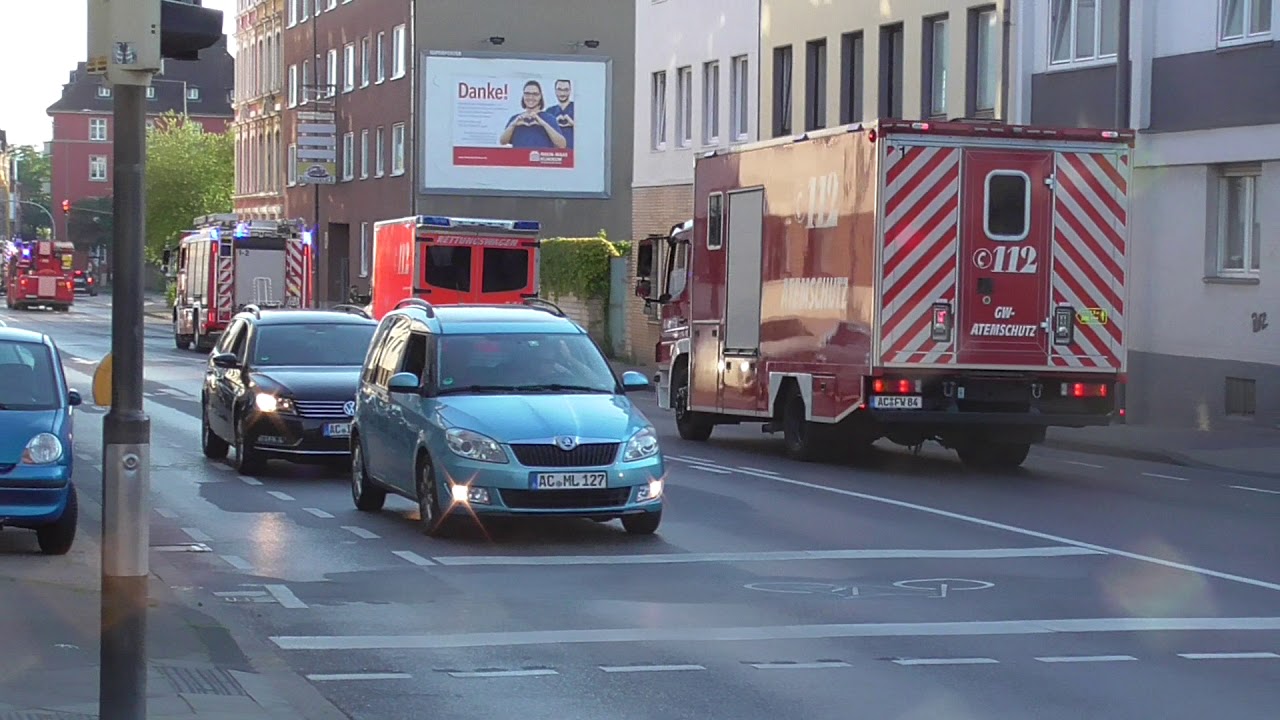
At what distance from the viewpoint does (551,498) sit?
1409cm

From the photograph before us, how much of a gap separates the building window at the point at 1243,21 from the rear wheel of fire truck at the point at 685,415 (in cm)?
881

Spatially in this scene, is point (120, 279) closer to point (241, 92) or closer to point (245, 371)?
point (245, 371)

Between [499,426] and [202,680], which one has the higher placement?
[499,426]

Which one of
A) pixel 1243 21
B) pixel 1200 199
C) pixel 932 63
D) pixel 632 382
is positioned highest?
pixel 932 63

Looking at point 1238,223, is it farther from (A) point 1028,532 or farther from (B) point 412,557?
(B) point 412,557

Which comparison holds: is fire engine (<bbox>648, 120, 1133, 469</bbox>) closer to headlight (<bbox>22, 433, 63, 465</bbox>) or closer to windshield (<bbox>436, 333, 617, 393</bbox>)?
windshield (<bbox>436, 333, 617, 393</bbox>)

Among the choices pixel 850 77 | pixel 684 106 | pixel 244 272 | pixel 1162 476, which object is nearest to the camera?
pixel 1162 476

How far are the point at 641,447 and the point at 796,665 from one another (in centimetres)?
494

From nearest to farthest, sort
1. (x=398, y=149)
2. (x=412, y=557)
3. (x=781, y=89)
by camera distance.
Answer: (x=412, y=557), (x=781, y=89), (x=398, y=149)

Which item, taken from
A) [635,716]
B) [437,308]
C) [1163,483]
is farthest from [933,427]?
[635,716]

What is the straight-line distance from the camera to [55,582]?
1209cm

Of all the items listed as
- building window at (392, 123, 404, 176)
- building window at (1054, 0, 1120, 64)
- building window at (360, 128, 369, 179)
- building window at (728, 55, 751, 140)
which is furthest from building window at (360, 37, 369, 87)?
building window at (1054, 0, 1120, 64)

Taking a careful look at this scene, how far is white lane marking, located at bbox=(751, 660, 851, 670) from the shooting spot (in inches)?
374

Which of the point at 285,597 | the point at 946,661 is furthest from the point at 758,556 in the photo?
the point at 946,661
